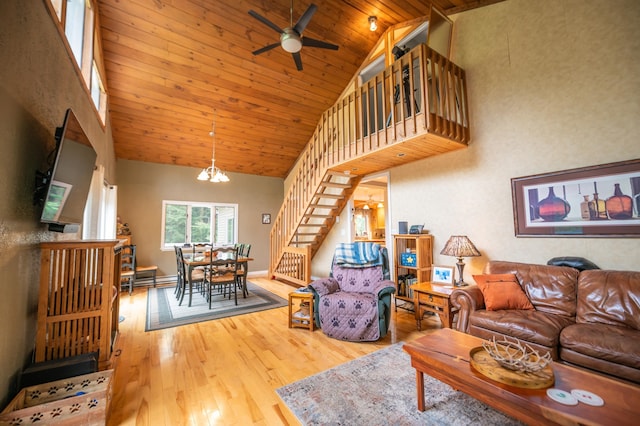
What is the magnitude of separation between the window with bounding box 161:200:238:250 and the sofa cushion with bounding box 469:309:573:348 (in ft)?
20.2

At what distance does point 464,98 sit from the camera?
144 inches

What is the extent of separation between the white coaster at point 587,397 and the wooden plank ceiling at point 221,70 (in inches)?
171

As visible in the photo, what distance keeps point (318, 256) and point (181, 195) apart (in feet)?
12.3

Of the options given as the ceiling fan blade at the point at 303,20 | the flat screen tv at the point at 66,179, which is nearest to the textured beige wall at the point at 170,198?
the flat screen tv at the point at 66,179

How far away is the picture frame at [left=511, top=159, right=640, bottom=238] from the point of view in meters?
2.51

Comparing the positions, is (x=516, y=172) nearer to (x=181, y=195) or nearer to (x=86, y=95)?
(x=86, y=95)

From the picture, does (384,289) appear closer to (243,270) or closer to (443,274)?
(443,274)

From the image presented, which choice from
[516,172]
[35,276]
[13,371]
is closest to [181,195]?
[35,276]

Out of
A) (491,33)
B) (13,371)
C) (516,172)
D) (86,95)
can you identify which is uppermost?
(491,33)

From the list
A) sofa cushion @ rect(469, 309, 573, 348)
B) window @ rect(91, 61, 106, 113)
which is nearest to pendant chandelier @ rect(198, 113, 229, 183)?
window @ rect(91, 61, 106, 113)

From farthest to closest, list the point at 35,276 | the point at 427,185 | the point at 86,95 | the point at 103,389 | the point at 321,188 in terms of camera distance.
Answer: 1. the point at 321,188
2. the point at 427,185
3. the point at 86,95
4. the point at 35,276
5. the point at 103,389

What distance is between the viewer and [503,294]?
2711 mm

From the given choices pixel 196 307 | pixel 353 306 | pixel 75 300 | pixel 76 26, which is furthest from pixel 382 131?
pixel 196 307

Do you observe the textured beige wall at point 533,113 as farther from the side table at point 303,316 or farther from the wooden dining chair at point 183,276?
the wooden dining chair at point 183,276
